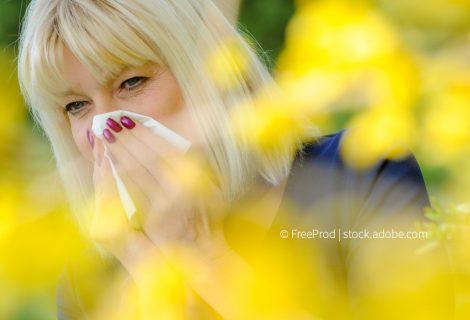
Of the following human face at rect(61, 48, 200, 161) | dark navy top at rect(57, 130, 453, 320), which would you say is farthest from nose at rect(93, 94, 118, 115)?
dark navy top at rect(57, 130, 453, 320)

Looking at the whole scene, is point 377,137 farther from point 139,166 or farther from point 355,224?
point 139,166

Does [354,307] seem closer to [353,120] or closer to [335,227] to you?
[335,227]

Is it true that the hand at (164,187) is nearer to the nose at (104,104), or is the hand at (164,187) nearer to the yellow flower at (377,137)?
the nose at (104,104)

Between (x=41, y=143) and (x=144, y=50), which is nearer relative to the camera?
(x=144, y=50)

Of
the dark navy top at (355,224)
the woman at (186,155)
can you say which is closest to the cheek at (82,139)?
the woman at (186,155)

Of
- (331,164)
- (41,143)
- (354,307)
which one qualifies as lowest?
(354,307)

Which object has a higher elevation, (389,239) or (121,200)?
(121,200)

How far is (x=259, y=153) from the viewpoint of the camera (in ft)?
2.98

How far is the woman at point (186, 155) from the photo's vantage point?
0.81 m

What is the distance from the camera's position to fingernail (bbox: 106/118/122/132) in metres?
0.80

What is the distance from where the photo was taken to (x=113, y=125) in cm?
81

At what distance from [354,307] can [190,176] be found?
228 millimetres

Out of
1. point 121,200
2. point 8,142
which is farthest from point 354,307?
point 8,142

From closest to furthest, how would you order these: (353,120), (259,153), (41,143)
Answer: (353,120) < (259,153) < (41,143)
